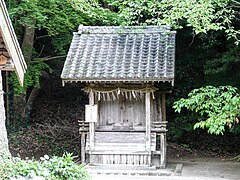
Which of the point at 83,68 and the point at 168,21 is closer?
the point at 168,21

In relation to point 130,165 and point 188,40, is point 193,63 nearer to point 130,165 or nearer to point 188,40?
point 188,40

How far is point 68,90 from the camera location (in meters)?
18.9

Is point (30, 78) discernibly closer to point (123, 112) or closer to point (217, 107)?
point (123, 112)

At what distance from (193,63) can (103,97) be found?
608 cm

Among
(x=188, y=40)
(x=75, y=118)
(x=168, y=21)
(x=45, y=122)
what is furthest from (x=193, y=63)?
(x=168, y=21)

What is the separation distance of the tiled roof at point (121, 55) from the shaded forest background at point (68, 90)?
103 centimetres

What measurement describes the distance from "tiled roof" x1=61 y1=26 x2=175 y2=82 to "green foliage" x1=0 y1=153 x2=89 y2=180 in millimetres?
3935

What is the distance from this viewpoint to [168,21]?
9.91 m

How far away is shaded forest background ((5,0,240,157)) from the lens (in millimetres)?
13586

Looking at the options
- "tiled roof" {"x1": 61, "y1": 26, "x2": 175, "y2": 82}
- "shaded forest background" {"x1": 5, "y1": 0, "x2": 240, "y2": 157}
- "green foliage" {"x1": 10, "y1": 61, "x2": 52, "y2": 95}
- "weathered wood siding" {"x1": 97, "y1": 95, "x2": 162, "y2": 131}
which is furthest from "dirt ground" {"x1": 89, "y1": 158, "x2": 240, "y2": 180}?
"green foliage" {"x1": 10, "y1": 61, "x2": 52, "y2": 95}

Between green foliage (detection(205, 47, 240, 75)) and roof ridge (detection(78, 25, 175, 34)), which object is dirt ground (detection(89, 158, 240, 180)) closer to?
green foliage (detection(205, 47, 240, 75))

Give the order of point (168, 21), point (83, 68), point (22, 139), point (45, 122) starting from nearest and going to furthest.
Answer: point (168, 21), point (83, 68), point (22, 139), point (45, 122)

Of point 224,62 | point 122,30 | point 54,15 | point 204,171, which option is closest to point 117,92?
point 122,30

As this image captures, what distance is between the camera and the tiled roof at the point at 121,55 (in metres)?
11.2
